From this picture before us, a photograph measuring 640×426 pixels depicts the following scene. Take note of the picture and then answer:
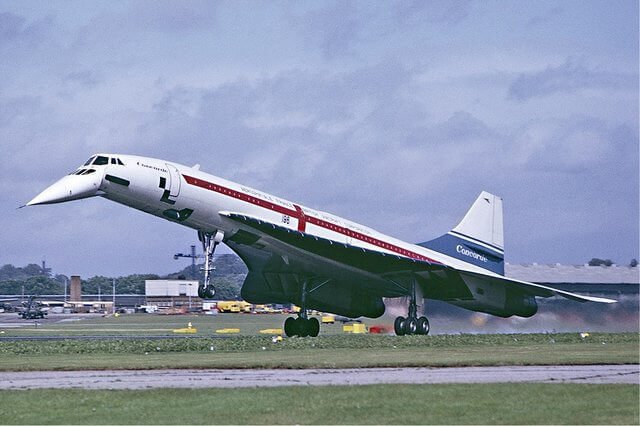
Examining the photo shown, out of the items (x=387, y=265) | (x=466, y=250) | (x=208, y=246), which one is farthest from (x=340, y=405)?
(x=466, y=250)

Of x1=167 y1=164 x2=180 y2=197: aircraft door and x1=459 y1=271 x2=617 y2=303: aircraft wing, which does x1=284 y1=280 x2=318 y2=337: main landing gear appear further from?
x1=167 y1=164 x2=180 y2=197: aircraft door

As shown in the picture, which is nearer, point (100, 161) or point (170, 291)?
point (100, 161)

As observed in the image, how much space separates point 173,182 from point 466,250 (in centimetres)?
1873

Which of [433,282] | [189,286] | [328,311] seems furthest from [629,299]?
[189,286]

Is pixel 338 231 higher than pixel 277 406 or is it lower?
higher

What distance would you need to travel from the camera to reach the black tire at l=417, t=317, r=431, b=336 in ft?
153

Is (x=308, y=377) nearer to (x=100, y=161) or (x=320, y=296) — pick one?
(x=100, y=161)

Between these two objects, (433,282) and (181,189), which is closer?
(181,189)

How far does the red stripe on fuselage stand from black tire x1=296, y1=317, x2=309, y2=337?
4.88 m

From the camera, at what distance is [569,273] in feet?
258

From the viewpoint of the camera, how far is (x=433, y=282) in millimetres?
47344

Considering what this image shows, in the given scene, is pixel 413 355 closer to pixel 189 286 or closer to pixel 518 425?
pixel 518 425

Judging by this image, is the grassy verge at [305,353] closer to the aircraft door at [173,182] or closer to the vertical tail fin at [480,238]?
the aircraft door at [173,182]

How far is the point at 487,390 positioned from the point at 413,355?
11.6 m
